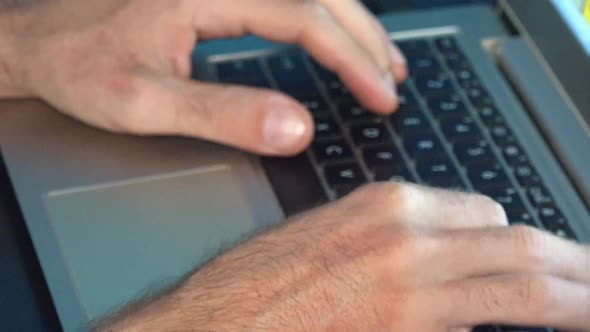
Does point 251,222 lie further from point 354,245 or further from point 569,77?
point 569,77

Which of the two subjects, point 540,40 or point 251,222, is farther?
point 540,40

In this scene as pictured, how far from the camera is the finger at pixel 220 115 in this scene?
27.4 inches

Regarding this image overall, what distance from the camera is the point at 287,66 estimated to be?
792mm

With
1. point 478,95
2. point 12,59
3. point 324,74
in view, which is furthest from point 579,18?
point 12,59

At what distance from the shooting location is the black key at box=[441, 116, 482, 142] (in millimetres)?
731

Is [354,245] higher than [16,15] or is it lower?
lower

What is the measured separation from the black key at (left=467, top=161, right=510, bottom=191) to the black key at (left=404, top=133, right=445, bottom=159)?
0.03 m

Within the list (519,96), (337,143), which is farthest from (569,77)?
Answer: (337,143)

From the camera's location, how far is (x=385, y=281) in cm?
60

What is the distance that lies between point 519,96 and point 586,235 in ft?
0.48

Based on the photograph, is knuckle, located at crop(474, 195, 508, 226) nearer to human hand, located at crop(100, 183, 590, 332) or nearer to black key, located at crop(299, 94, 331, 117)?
human hand, located at crop(100, 183, 590, 332)

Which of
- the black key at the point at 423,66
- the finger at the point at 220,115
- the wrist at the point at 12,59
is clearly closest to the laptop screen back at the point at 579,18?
the black key at the point at 423,66

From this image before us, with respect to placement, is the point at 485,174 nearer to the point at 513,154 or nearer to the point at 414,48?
→ the point at 513,154

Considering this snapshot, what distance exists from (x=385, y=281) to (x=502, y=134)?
19 cm
